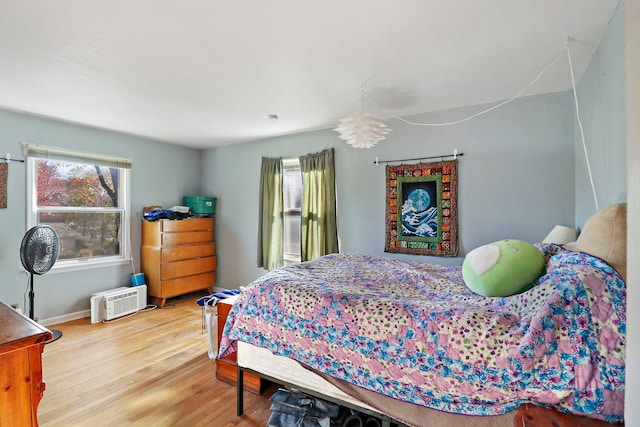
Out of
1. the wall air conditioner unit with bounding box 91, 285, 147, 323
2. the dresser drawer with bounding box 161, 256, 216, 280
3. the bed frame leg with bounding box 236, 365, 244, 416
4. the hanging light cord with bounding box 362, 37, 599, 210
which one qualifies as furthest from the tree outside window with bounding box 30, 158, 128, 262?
the hanging light cord with bounding box 362, 37, 599, 210

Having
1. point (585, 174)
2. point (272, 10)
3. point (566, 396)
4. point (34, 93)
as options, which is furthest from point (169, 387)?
point (585, 174)

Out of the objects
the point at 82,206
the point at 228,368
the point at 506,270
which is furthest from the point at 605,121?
the point at 82,206

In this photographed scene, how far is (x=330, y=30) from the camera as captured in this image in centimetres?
179

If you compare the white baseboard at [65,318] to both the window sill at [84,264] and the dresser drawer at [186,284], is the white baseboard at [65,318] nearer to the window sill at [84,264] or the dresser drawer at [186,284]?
the window sill at [84,264]

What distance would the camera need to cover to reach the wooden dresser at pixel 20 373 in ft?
3.65

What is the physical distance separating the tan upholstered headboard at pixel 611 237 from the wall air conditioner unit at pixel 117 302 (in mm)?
4423

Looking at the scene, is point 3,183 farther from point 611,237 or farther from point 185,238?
point 611,237

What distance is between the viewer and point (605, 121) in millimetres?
A: 1840

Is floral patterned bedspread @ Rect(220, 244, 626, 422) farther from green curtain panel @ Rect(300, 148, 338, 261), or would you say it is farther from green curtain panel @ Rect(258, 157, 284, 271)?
green curtain panel @ Rect(258, 157, 284, 271)

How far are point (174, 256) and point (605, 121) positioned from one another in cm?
454

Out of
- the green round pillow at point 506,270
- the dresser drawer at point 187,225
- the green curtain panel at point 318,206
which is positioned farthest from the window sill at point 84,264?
the green round pillow at point 506,270

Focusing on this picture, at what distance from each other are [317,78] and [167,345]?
2799mm

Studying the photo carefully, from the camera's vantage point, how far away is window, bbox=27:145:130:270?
3510mm

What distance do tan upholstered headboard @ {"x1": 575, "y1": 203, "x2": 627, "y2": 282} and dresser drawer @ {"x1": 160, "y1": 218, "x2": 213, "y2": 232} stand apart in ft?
14.0
